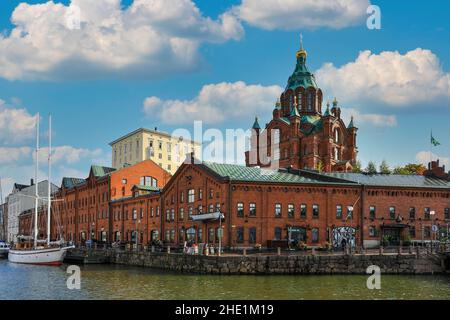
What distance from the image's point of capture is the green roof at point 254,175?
223 feet

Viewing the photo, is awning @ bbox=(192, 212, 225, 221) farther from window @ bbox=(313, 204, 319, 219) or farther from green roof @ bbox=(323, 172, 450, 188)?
green roof @ bbox=(323, 172, 450, 188)

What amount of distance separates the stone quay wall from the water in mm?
2186

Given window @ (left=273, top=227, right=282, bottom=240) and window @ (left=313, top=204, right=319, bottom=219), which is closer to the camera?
window @ (left=273, top=227, right=282, bottom=240)

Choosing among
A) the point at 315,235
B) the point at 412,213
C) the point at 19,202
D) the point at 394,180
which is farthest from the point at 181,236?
the point at 19,202

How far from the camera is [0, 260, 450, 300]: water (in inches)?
1591

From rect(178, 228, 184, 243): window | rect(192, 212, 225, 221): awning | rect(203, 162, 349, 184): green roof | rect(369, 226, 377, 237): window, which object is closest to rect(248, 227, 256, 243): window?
rect(192, 212, 225, 221): awning

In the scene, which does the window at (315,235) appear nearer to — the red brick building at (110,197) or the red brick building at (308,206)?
the red brick building at (308,206)

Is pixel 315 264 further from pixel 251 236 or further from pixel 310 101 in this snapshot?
pixel 310 101

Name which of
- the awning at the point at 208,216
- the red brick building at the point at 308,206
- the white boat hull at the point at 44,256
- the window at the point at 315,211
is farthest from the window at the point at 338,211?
the white boat hull at the point at 44,256

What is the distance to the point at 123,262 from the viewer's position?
7250 cm

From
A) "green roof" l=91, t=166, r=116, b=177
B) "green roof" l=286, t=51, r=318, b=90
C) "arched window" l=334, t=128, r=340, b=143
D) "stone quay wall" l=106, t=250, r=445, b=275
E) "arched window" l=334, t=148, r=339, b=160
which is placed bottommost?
"stone quay wall" l=106, t=250, r=445, b=275

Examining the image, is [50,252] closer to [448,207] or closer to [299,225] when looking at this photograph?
[299,225]

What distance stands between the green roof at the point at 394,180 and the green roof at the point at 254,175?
610cm
